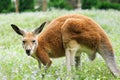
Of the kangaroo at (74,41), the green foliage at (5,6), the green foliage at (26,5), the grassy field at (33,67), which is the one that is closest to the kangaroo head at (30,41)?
the kangaroo at (74,41)

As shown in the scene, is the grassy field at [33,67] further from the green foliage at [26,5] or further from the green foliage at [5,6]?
the green foliage at [26,5]

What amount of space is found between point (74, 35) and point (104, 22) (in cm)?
980

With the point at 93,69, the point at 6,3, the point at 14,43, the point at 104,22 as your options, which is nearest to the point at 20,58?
the point at 93,69

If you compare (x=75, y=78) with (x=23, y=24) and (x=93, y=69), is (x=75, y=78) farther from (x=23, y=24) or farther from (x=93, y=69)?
(x=23, y=24)

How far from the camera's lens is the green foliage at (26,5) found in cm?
2702

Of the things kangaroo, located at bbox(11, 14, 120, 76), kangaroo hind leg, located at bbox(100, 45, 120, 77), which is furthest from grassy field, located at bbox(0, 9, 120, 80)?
kangaroo, located at bbox(11, 14, 120, 76)

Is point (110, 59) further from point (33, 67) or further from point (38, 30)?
point (33, 67)

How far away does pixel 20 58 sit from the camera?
30.4 ft

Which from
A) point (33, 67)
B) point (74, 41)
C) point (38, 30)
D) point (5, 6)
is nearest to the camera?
point (74, 41)

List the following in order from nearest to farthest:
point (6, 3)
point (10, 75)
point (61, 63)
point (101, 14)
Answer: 1. point (10, 75)
2. point (61, 63)
3. point (101, 14)
4. point (6, 3)

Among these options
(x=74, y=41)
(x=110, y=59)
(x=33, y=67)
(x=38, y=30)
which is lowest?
(x=33, y=67)

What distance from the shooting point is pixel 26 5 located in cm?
2723

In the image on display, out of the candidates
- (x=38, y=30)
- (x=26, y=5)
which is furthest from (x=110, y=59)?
(x=26, y=5)

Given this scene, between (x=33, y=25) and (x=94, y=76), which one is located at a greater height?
(x=94, y=76)
